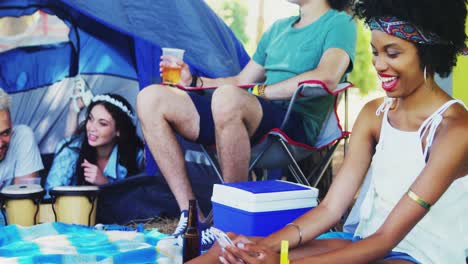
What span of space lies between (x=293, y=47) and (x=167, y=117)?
0.73 m

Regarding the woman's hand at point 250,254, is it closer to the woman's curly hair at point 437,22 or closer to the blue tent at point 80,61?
the woman's curly hair at point 437,22

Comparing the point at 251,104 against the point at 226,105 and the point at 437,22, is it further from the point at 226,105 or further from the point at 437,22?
the point at 437,22

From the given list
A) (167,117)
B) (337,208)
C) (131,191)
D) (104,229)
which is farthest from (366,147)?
(131,191)

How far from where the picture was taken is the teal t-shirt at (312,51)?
343 cm

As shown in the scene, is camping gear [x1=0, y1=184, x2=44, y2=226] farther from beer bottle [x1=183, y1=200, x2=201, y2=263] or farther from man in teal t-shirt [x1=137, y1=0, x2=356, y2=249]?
beer bottle [x1=183, y1=200, x2=201, y2=263]

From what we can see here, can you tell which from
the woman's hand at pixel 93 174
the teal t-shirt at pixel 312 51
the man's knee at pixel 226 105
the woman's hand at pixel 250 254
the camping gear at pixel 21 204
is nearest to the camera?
the woman's hand at pixel 250 254

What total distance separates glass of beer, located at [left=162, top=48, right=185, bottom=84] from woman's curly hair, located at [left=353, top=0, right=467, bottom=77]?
141cm

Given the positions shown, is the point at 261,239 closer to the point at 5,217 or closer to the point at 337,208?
the point at 337,208

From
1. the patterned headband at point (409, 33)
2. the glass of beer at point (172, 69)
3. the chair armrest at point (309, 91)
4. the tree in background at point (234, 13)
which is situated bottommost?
the chair armrest at point (309, 91)

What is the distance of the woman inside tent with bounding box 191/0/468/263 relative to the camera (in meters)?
1.82

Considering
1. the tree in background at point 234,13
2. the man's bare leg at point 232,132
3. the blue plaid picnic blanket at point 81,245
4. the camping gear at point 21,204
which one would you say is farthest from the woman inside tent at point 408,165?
the tree in background at point 234,13

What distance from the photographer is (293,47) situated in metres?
3.52

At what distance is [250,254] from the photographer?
178 centimetres

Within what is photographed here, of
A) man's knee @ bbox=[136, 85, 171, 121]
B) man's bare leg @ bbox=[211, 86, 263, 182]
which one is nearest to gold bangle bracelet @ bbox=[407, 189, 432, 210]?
man's bare leg @ bbox=[211, 86, 263, 182]
